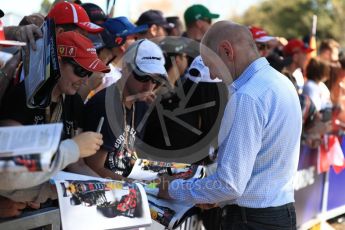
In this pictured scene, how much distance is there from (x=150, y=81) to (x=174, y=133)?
2.09ft

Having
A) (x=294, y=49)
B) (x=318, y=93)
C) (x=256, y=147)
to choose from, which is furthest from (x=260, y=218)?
(x=294, y=49)

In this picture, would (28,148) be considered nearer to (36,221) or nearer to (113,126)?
(36,221)

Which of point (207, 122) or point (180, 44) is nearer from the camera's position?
point (207, 122)

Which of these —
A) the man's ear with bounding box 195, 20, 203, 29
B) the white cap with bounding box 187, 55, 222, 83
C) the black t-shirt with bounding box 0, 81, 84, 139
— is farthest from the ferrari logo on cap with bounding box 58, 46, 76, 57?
the man's ear with bounding box 195, 20, 203, 29

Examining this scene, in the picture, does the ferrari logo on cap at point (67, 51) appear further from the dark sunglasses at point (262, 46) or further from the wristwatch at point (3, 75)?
the dark sunglasses at point (262, 46)

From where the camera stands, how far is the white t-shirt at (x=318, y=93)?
7.04 m

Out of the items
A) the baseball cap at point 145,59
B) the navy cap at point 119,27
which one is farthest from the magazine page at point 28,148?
the navy cap at point 119,27

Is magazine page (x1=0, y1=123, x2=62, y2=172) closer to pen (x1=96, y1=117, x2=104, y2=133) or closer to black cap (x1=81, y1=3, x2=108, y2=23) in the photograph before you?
pen (x1=96, y1=117, x2=104, y2=133)

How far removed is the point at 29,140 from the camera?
7.03 ft

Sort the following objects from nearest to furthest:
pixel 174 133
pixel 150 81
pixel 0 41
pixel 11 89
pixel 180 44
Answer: pixel 0 41, pixel 11 89, pixel 150 81, pixel 174 133, pixel 180 44

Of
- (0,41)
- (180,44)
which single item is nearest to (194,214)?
(0,41)

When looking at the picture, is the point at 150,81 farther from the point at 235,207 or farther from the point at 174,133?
the point at 235,207

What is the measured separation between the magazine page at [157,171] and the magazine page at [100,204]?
1.69ft

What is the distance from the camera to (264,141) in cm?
309
